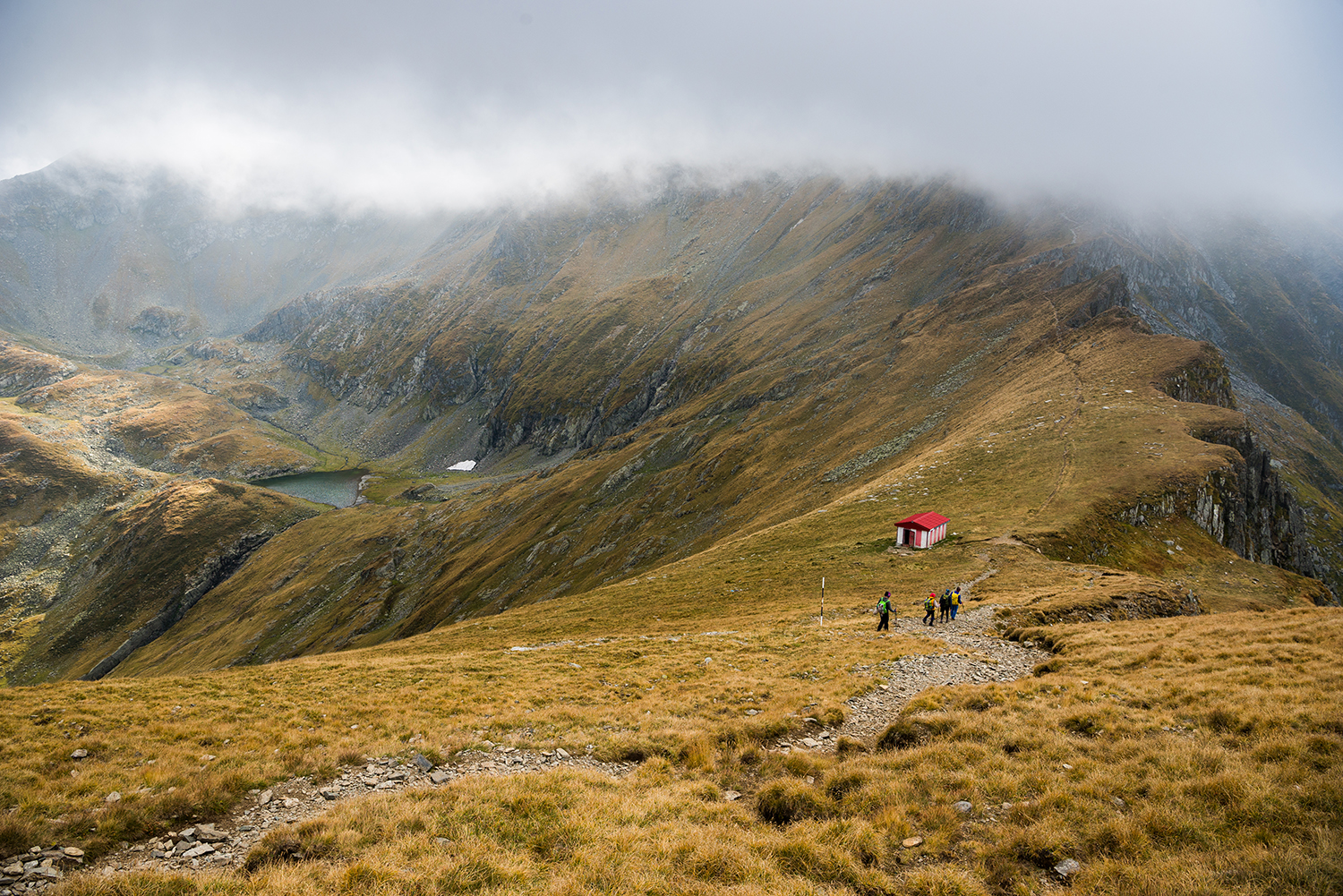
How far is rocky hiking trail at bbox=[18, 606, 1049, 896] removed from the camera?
1138 cm

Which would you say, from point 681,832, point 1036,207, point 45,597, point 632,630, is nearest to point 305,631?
point 632,630

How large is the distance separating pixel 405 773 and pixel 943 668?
2067cm

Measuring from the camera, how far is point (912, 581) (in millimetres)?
41125

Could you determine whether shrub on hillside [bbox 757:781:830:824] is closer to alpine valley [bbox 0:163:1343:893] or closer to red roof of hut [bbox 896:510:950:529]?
alpine valley [bbox 0:163:1343:893]

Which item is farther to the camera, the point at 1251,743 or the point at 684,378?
the point at 684,378

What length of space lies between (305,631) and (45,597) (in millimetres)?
116073

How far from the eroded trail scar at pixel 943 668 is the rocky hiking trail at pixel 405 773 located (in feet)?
0.12

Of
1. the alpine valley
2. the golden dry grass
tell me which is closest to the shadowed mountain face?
the alpine valley

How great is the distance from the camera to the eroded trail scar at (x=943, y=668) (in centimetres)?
1914

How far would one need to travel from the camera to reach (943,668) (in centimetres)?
2380

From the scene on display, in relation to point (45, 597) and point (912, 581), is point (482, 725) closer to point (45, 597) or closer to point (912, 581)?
point (912, 581)

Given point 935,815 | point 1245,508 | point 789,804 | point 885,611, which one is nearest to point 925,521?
point 885,611

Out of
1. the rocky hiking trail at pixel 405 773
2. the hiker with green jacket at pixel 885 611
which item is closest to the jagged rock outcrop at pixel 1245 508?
the hiker with green jacket at pixel 885 611

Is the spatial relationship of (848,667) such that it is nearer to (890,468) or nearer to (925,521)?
(925,521)
